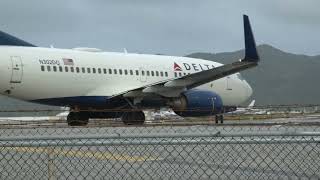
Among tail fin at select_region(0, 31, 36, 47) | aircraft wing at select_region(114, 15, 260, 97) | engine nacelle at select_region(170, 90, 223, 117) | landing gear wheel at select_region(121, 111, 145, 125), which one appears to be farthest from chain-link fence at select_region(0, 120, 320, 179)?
tail fin at select_region(0, 31, 36, 47)

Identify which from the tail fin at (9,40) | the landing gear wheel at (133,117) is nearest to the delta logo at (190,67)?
the landing gear wheel at (133,117)

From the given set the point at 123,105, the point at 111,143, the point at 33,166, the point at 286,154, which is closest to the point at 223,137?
the point at 111,143

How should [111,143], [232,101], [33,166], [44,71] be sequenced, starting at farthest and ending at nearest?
[232,101]
[44,71]
[33,166]
[111,143]

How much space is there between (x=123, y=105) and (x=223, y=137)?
18895 mm

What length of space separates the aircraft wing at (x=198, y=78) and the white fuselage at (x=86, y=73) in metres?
1.41

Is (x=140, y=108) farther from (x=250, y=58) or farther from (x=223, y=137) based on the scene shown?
(x=223, y=137)

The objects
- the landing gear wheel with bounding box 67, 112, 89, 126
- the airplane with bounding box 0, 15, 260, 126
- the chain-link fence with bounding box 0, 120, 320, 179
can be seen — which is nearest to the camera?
the chain-link fence with bounding box 0, 120, 320, 179

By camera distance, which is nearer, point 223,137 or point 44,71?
point 223,137

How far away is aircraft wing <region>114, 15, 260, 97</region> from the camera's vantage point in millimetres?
23609

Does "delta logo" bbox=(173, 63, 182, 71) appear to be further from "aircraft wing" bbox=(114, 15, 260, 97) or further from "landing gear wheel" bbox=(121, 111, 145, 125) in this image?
"landing gear wheel" bbox=(121, 111, 145, 125)

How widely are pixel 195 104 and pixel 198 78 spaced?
1.01 meters

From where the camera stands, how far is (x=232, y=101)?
27.7m

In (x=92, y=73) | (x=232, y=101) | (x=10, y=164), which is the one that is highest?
(x=10, y=164)

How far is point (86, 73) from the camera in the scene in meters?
24.0
